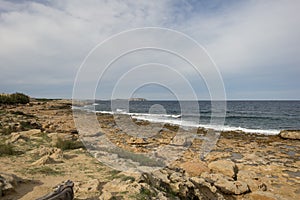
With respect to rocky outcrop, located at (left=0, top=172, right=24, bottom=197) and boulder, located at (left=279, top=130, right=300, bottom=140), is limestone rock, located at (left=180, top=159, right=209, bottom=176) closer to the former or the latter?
rocky outcrop, located at (left=0, top=172, right=24, bottom=197)

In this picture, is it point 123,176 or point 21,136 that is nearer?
point 123,176

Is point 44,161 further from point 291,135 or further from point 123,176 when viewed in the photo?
point 291,135

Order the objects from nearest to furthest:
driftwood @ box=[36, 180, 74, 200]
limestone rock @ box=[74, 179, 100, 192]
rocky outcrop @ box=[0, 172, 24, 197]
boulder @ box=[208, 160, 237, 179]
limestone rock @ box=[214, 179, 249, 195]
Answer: driftwood @ box=[36, 180, 74, 200] < rocky outcrop @ box=[0, 172, 24, 197] < limestone rock @ box=[74, 179, 100, 192] < limestone rock @ box=[214, 179, 249, 195] < boulder @ box=[208, 160, 237, 179]

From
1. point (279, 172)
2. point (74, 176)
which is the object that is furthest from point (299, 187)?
point (74, 176)

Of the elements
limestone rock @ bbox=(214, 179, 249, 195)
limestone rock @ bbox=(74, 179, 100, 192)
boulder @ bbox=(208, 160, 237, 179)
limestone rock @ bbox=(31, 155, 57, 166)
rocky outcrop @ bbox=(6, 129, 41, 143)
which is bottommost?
limestone rock @ bbox=(214, 179, 249, 195)

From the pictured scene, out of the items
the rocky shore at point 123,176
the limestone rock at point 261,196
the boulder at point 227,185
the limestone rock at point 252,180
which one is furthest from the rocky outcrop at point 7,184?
the limestone rock at point 252,180

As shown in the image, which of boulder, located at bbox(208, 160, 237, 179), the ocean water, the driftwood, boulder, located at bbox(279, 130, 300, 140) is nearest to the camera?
the driftwood

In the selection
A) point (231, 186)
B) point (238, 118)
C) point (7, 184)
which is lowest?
point (231, 186)

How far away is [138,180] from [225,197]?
12.1 ft

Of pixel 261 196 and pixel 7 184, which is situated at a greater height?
pixel 7 184

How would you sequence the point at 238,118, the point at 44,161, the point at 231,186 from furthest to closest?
the point at 238,118 → the point at 231,186 → the point at 44,161

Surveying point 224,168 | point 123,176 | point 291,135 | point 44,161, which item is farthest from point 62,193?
point 291,135

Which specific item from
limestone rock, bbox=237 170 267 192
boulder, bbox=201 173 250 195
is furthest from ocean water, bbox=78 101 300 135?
boulder, bbox=201 173 250 195

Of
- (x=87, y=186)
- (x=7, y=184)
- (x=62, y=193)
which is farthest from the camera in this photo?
(x=87, y=186)
